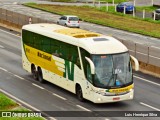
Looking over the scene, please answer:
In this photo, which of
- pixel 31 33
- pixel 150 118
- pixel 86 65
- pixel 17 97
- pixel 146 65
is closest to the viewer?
pixel 150 118

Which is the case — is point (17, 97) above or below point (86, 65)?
below

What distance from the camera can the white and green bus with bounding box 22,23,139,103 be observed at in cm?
2608

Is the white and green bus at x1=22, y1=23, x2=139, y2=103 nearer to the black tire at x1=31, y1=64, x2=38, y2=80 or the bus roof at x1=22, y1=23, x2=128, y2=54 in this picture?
the bus roof at x1=22, y1=23, x2=128, y2=54

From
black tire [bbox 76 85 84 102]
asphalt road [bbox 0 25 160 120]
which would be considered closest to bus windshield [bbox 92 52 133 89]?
asphalt road [bbox 0 25 160 120]

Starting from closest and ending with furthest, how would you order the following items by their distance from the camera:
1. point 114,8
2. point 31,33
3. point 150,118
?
point 150,118 → point 31,33 → point 114,8

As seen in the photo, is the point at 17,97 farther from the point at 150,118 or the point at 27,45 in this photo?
the point at 150,118

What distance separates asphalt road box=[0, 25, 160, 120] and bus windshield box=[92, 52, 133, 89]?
1.30 m

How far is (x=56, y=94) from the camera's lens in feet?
95.8

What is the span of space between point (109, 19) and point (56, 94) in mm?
37217

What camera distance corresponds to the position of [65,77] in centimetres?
2898

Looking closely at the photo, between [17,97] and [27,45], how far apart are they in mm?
5686

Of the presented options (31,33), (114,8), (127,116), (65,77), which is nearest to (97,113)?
(127,116)

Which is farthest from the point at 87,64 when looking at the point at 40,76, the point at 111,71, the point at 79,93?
the point at 40,76

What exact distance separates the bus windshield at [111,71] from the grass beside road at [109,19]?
90.2 ft
